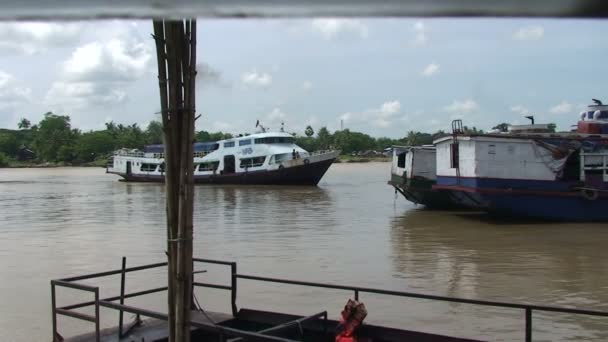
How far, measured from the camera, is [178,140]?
3.86 metres

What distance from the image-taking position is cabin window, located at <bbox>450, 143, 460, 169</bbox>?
859 inches

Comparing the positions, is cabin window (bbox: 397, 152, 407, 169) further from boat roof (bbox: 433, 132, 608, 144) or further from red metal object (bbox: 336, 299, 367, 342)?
red metal object (bbox: 336, 299, 367, 342)

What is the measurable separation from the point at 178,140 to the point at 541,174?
1853cm

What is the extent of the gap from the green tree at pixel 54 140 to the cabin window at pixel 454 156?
109 m

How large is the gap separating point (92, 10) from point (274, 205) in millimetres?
30156

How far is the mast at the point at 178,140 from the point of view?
3664 mm

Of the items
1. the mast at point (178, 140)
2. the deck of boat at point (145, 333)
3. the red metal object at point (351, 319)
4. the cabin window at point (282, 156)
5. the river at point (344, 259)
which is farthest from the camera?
the cabin window at point (282, 156)

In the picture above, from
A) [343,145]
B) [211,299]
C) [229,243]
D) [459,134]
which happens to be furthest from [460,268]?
[343,145]

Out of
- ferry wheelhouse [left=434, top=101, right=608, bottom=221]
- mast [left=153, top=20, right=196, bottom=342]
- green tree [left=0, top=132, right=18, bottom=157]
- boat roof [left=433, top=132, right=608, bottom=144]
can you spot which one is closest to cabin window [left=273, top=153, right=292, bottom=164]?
boat roof [left=433, top=132, right=608, bottom=144]

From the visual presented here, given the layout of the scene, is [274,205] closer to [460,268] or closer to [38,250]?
[38,250]

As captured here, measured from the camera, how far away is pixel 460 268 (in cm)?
1371

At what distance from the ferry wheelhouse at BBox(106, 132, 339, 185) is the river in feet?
44.9

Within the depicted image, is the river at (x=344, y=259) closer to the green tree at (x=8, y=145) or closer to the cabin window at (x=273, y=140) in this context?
the cabin window at (x=273, y=140)

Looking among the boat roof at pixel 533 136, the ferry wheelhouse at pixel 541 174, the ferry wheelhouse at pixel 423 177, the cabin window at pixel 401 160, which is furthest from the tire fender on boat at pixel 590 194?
the cabin window at pixel 401 160
